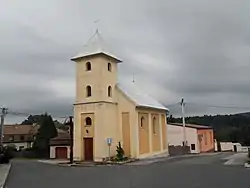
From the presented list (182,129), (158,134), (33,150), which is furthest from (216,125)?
(158,134)

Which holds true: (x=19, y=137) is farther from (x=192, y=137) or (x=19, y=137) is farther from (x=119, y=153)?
(x=119, y=153)

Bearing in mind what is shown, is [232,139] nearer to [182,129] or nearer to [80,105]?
[182,129]

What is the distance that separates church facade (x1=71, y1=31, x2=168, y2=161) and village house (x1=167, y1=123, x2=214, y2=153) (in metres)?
18.5

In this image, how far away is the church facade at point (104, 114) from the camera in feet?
121

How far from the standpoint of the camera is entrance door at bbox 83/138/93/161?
123 ft

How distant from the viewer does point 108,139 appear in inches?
1403

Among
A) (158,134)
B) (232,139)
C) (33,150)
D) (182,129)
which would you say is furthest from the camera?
(232,139)

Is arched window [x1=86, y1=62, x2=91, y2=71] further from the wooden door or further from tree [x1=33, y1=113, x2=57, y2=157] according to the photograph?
tree [x1=33, y1=113, x2=57, y2=157]

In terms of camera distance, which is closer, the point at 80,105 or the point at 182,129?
the point at 80,105

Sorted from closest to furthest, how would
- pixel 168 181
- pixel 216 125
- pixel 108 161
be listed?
pixel 168 181 < pixel 108 161 < pixel 216 125

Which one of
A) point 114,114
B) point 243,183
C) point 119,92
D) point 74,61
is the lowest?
point 243,183

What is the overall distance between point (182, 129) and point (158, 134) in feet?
52.5

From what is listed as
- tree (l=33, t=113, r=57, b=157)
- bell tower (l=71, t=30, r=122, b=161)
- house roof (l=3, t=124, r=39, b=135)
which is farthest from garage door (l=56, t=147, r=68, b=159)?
house roof (l=3, t=124, r=39, b=135)

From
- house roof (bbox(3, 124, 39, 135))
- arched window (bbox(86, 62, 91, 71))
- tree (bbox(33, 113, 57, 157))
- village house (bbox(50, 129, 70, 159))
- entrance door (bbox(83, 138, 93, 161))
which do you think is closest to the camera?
entrance door (bbox(83, 138, 93, 161))
